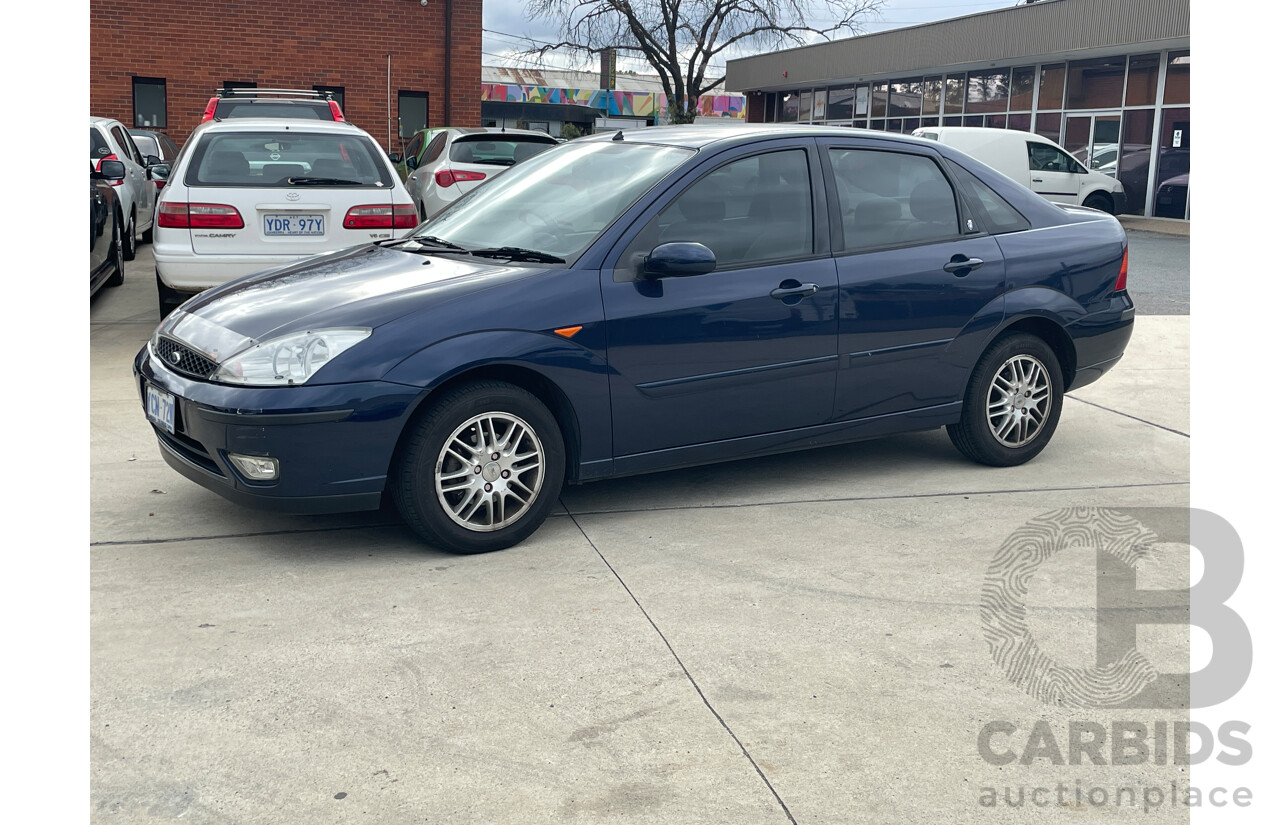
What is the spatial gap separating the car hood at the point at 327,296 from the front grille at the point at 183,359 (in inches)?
1.5

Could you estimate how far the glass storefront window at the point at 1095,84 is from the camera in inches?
1013

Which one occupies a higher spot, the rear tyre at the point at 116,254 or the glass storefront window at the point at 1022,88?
the glass storefront window at the point at 1022,88

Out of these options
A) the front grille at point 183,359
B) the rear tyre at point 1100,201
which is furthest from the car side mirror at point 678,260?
the rear tyre at point 1100,201

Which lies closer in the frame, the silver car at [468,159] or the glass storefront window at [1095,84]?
the silver car at [468,159]

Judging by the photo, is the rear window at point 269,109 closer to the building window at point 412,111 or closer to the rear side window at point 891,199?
the rear side window at point 891,199

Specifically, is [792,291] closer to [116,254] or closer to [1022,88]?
[116,254]

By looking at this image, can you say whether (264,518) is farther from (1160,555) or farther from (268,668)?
(1160,555)

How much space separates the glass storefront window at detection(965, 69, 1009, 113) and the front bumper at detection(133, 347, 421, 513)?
2847cm

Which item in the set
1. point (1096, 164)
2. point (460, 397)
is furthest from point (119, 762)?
point (1096, 164)

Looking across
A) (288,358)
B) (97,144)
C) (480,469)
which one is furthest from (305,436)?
(97,144)

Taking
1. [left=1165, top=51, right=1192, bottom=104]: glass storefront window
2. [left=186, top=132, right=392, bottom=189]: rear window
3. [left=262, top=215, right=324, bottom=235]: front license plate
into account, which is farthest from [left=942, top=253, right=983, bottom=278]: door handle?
[left=1165, top=51, right=1192, bottom=104]: glass storefront window

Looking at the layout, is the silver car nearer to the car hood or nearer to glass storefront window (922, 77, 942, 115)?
the car hood

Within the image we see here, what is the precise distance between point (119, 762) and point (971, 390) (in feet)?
13.6

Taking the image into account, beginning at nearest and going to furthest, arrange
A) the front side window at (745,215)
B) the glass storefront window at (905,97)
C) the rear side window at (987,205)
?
the front side window at (745,215) → the rear side window at (987,205) → the glass storefront window at (905,97)
